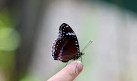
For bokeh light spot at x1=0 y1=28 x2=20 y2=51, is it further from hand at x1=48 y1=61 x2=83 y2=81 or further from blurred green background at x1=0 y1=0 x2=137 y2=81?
hand at x1=48 y1=61 x2=83 y2=81

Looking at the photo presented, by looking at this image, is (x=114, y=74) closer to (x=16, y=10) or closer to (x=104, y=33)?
(x=104, y=33)

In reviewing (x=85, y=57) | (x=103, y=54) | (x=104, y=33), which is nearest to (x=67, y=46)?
(x=85, y=57)

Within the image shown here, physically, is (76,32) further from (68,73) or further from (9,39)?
(68,73)

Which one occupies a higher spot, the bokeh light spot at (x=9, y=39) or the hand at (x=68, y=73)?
the hand at (x=68, y=73)

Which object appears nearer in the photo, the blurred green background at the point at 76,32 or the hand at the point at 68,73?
the hand at the point at 68,73

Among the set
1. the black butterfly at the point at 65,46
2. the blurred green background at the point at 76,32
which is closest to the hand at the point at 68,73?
the black butterfly at the point at 65,46

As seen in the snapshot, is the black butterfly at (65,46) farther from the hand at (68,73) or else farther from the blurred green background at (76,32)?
the blurred green background at (76,32)

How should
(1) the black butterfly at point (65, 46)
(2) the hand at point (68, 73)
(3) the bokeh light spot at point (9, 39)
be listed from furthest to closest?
(3) the bokeh light spot at point (9, 39) < (1) the black butterfly at point (65, 46) < (2) the hand at point (68, 73)

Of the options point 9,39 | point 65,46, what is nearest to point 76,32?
point 9,39
